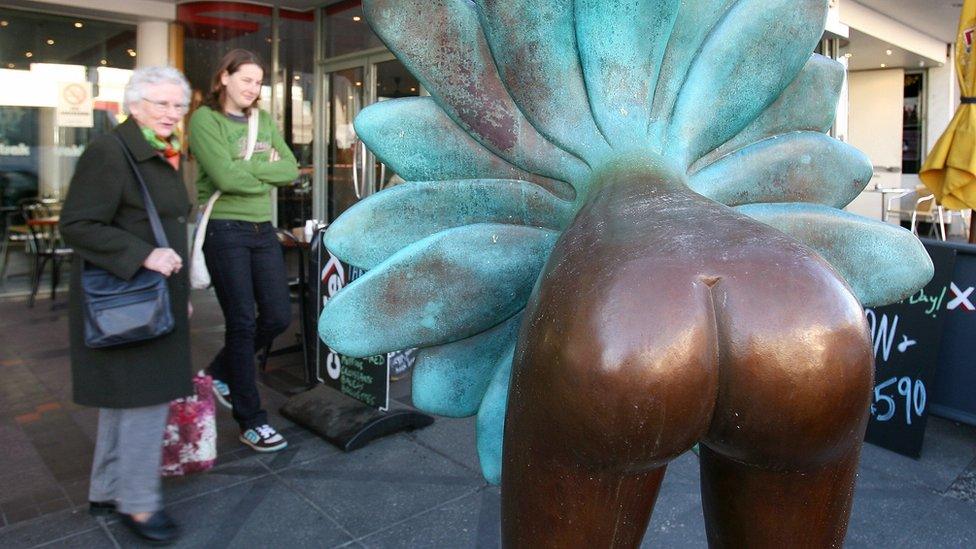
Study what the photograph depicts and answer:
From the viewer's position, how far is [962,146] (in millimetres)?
4289

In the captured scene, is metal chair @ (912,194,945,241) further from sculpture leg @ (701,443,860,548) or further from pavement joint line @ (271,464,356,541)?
sculpture leg @ (701,443,860,548)

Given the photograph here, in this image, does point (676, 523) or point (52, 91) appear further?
point (52, 91)

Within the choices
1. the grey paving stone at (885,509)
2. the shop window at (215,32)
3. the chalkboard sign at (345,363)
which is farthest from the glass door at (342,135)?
the grey paving stone at (885,509)

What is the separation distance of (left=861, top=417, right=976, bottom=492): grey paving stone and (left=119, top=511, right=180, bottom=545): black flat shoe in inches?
120

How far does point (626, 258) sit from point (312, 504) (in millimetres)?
2682

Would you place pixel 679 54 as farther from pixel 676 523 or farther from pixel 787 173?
pixel 676 523

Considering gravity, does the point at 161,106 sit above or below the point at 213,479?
above

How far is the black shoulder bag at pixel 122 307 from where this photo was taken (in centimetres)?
260

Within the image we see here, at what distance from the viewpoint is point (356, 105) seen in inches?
347

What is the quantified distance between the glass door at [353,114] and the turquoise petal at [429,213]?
21.2 ft

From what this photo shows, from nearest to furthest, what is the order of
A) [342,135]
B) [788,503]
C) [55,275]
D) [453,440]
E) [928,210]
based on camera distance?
[788,503], [453,440], [55,275], [342,135], [928,210]

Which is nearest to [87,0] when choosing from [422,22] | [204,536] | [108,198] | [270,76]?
[270,76]

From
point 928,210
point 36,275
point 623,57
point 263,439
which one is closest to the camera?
point 623,57

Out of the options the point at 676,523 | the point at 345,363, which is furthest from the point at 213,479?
A: the point at 676,523
